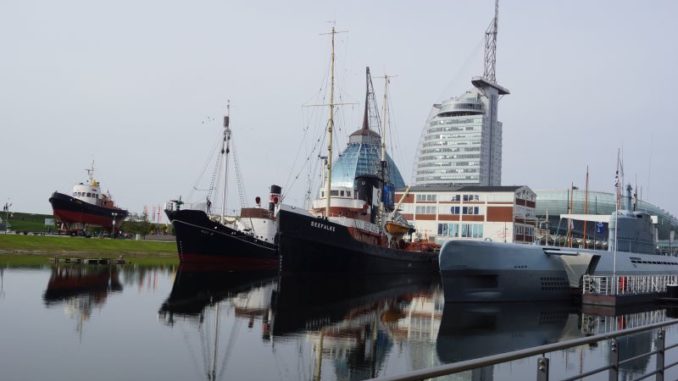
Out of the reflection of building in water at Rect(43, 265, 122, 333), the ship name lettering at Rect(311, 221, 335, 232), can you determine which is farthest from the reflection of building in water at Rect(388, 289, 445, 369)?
the ship name lettering at Rect(311, 221, 335, 232)

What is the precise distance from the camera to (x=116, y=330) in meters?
22.3

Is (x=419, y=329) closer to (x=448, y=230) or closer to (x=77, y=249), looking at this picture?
(x=77, y=249)

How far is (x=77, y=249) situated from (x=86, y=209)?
25910 millimetres

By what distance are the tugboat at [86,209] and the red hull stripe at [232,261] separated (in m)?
33.4

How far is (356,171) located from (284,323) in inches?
6688

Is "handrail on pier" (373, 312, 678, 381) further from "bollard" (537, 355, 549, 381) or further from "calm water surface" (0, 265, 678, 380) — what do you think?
"calm water surface" (0, 265, 678, 380)

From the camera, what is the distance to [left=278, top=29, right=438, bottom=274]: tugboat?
5062 centimetres

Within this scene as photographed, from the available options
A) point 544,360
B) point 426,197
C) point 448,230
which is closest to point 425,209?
point 426,197

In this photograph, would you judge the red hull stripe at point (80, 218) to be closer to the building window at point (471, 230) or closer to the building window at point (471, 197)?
the building window at point (471, 230)

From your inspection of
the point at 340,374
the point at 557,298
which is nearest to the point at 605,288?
the point at 557,298

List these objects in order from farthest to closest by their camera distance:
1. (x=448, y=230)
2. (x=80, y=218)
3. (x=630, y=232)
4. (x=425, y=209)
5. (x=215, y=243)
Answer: (x=425, y=209)
(x=448, y=230)
(x=80, y=218)
(x=215, y=243)
(x=630, y=232)

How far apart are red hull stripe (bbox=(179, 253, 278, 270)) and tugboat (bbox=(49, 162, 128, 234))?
33.4m

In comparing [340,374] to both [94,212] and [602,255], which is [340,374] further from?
[94,212]

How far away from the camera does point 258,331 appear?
77.0ft
